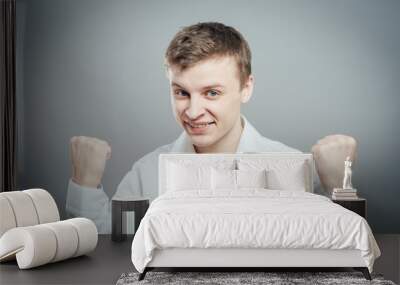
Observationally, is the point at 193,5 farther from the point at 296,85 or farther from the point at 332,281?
the point at 332,281

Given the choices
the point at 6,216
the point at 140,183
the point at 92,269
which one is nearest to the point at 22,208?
the point at 6,216

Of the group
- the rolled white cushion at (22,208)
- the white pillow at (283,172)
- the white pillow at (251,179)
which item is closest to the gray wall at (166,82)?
the white pillow at (283,172)

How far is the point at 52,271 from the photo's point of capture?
199 inches

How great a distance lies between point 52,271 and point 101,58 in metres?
2.77

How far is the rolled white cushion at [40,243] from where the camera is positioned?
500 cm

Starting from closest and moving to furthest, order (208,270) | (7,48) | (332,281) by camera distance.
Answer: (332,281), (208,270), (7,48)

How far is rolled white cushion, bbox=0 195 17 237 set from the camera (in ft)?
17.2

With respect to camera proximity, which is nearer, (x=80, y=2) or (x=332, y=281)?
(x=332, y=281)

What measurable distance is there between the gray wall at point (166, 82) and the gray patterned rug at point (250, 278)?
227 centimetres

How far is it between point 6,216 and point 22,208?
0.20m

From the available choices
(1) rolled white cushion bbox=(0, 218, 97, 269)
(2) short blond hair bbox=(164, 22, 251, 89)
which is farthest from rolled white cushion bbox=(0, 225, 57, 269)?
(2) short blond hair bbox=(164, 22, 251, 89)

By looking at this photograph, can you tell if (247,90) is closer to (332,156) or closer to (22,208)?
(332,156)

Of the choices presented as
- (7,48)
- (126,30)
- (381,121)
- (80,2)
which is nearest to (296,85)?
(381,121)

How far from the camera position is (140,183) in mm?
7023
